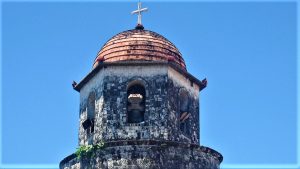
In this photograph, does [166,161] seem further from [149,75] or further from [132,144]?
[149,75]

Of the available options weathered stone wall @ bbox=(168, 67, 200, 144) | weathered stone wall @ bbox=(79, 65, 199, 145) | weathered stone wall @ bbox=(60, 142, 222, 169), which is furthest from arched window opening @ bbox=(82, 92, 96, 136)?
weathered stone wall @ bbox=(168, 67, 200, 144)

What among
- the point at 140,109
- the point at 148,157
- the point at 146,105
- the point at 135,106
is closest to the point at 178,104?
the point at 146,105

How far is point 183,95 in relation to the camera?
102ft

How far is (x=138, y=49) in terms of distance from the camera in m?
30.8

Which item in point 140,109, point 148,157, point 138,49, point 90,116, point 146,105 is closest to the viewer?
point 148,157

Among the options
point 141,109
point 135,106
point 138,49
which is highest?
point 138,49

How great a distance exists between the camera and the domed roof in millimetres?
30688

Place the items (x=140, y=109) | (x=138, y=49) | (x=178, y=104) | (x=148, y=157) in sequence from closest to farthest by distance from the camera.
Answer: (x=148, y=157) → (x=140, y=109) → (x=178, y=104) → (x=138, y=49)

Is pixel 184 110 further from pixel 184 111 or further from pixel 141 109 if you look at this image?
pixel 141 109

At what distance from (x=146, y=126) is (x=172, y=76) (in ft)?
7.37

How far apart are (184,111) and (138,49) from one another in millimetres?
2797

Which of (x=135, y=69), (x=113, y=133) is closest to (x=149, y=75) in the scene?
(x=135, y=69)

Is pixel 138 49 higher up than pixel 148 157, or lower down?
higher up

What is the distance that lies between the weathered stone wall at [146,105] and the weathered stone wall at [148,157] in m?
0.62
